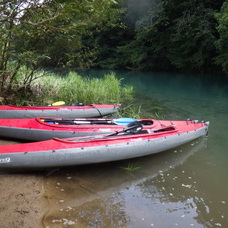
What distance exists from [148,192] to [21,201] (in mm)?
1425

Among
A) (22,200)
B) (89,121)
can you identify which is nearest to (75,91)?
(89,121)

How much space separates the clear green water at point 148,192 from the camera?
2475mm

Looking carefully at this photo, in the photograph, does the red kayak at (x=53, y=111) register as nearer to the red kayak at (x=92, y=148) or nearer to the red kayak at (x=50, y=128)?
the red kayak at (x=50, y=128)

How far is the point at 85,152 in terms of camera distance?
3.25 m


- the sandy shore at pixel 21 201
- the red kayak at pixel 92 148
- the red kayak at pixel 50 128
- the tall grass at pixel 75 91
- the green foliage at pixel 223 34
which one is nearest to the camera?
the sandy shore at pixel 21 201

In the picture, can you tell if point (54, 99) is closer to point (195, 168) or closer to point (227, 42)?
point (195, 168)

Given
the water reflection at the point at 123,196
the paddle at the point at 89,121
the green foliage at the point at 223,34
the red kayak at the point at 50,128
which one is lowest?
the water reflection at the point at 123,196

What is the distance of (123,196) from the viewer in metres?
2.89

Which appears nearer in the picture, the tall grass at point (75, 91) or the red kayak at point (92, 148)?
the red kayak at point (92, 148)

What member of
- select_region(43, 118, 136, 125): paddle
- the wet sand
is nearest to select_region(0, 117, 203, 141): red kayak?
select_region(43, 118, 136, 125): paddle

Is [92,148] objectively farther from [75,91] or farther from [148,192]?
[75,91]

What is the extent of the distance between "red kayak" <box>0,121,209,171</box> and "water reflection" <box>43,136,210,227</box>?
20 cm

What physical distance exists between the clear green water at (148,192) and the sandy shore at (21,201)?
0.32 ft

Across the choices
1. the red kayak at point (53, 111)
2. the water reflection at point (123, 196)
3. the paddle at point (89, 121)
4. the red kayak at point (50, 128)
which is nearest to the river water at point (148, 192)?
the water reflection at point (123, 196)
